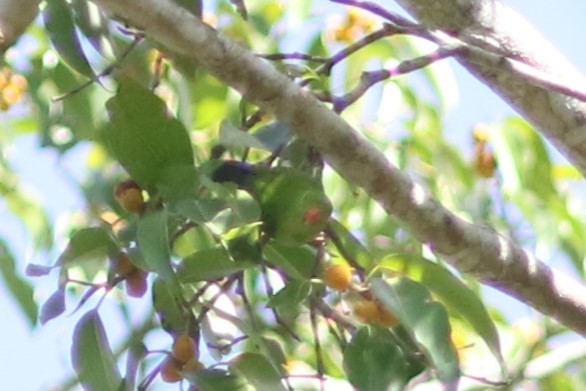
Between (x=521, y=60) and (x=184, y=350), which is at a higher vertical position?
(x=521, y=60)

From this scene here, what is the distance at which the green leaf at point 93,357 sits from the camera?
864 mm

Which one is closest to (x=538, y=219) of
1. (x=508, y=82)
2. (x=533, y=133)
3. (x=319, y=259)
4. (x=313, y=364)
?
(x=533, y=133)

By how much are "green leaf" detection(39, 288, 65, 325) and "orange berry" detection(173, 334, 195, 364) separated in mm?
89

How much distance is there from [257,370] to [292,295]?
2.3 inches

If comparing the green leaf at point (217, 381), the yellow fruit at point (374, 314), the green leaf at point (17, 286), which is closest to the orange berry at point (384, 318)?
the yellow fruit at point (374, 314)

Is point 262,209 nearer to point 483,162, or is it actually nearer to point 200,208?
point 200,208

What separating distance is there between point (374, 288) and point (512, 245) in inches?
6.8

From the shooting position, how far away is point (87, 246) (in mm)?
848

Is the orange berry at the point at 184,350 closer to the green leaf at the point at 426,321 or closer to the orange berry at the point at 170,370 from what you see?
the orange berry at the point at 170,370

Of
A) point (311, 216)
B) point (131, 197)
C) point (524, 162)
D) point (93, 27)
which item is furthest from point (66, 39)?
point (524, 162)

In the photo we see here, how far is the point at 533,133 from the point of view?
1.38 metres

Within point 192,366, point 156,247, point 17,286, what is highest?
point 156,247

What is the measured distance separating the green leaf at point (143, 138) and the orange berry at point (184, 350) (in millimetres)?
109

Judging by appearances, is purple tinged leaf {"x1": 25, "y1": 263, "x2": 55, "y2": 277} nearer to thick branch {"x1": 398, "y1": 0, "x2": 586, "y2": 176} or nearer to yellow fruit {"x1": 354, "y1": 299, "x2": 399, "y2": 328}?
yellow fruit {"x1": 354, "y1": 299, "x2": 399, "y2": 328}
